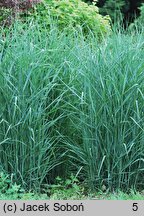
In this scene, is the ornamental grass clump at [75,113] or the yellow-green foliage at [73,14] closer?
the ornamental grass clump at [75,113]

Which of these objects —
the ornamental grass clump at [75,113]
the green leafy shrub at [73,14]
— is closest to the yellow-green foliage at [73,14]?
the green leafy shrub at [73,14]

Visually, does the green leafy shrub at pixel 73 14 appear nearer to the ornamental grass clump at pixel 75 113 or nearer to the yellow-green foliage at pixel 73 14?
the yellow-green foliage at pixel 73 14

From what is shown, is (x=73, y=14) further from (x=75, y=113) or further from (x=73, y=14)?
(x=75, y=113)

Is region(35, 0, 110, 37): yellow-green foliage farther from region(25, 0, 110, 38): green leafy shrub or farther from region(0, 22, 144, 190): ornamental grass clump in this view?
region(0, 22, 144, 190): ornamental grass clump

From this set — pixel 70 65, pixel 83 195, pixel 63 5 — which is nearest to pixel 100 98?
pixel 70 65

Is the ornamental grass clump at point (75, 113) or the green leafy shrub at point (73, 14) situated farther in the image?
the green leafy shrub at point (73, 14)

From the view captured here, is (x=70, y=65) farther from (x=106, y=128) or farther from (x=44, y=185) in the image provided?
(x=44, y=185)

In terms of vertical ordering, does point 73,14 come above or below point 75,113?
above

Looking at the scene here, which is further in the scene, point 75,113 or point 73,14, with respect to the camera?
Result: point 73,14

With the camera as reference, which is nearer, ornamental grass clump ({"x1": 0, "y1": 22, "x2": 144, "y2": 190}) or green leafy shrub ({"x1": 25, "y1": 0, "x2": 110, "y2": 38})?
ornamental grass clump ({"x1": 0, "y1": 22, "x2": 144, "y2": 190})

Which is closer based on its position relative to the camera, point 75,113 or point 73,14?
point 75,113

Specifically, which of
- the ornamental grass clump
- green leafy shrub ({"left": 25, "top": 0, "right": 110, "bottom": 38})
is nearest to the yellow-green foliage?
green leafy shrub ({"left": 25, "top": 0, "right": 110, "bottom": 38})

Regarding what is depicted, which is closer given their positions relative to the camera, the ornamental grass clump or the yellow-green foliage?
the ornamental grass clump

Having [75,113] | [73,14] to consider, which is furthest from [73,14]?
[75,113]
